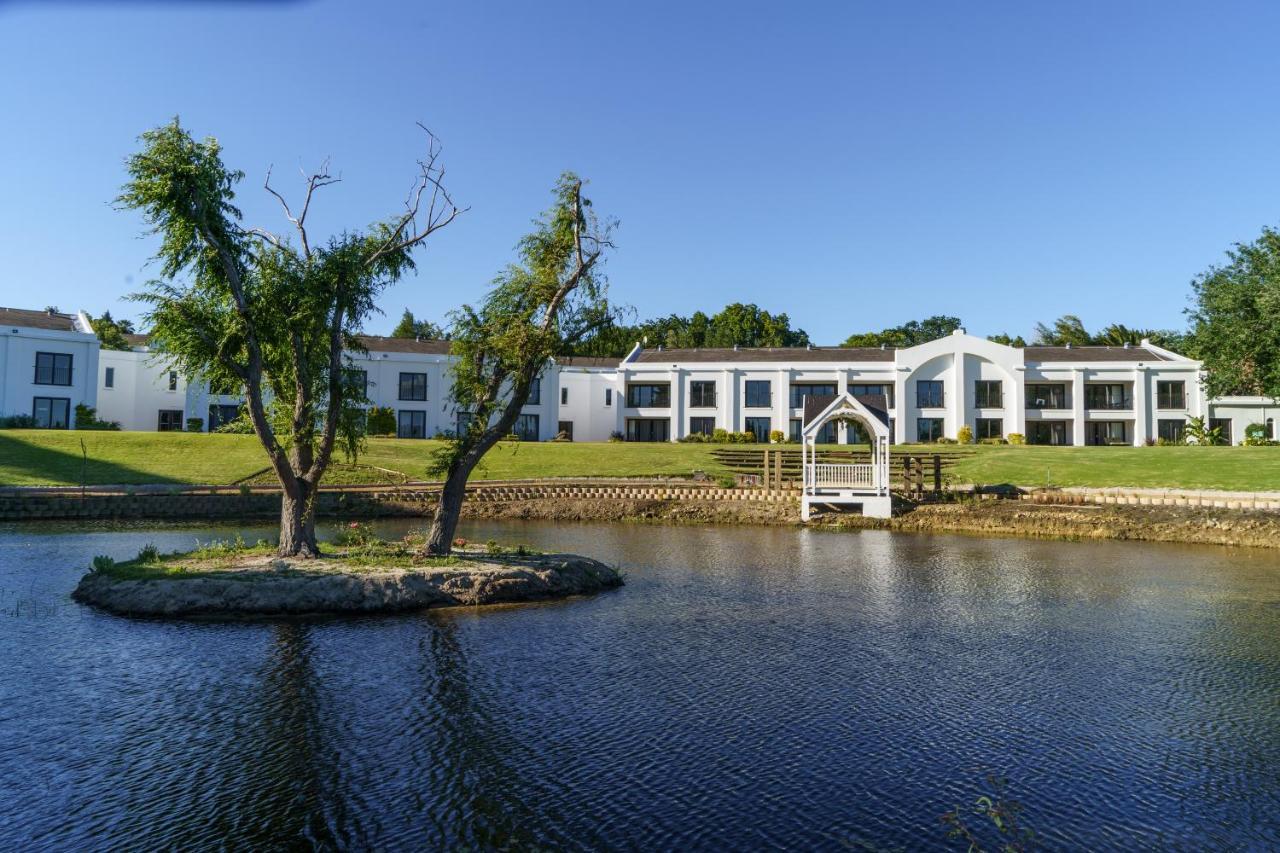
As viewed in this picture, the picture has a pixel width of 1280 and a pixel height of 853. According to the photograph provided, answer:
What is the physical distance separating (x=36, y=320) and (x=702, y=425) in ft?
160

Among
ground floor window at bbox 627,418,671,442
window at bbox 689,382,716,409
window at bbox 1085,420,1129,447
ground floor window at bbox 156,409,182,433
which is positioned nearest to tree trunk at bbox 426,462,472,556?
window at bbox 689,382,716,409

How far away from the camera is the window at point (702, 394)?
66938 millimetres

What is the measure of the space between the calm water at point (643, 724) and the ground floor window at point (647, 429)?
5061 cm

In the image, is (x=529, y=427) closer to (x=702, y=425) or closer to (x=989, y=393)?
(x=702, y=425)

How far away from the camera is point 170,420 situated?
6203 centimetres

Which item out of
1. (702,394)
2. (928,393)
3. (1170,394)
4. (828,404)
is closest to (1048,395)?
(1170,394)

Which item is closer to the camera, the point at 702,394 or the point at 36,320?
the point at 36,320

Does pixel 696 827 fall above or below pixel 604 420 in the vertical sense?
below

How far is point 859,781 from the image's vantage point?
334 inches

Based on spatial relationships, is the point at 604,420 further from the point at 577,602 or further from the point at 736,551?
the point at 577,602

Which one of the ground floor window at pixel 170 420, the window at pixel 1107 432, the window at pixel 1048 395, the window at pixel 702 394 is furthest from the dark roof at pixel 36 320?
the window at pixel 1107 432

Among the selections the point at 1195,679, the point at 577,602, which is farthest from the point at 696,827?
the point at 577,602

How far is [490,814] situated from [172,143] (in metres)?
15.3

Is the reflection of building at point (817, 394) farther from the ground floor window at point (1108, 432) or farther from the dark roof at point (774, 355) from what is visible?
the dark roof at point (774, 355)
